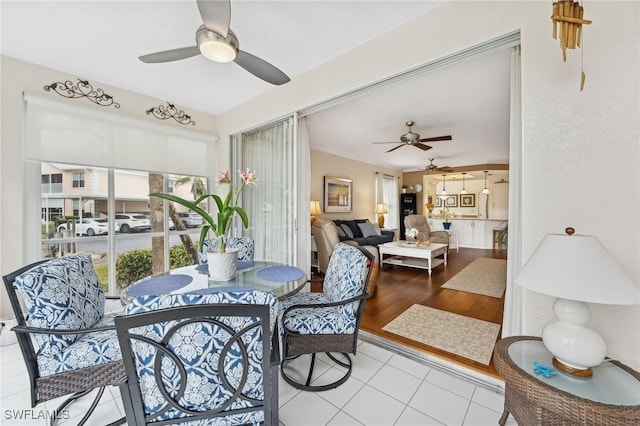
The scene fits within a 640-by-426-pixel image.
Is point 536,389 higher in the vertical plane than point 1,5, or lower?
lower

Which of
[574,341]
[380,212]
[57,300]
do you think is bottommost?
[574,341]

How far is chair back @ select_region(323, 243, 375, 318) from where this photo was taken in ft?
5.49

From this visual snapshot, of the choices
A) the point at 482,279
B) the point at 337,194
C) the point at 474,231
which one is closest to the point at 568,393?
the point at 482,279

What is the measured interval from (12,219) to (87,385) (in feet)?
7.84

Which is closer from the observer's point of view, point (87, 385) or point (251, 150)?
point (87, 385)

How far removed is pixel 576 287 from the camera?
3.31 feet

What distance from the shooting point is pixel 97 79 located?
2.94 m

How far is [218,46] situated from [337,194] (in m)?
4.79

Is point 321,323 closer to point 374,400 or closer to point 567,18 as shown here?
point 374,400

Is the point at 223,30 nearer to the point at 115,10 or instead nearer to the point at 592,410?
the point at 115,10

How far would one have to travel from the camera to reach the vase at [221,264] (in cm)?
179

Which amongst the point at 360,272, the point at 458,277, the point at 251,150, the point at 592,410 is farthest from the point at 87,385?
the point at 458,277

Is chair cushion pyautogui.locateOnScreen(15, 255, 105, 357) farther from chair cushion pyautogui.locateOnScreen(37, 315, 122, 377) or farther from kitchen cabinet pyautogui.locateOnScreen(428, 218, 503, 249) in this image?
kitchen cabinet pyautogui.locateOnScreen(428, 218, 503, 249)

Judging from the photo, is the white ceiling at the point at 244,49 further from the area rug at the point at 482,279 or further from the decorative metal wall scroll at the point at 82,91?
the area rug at the point at 482,279
